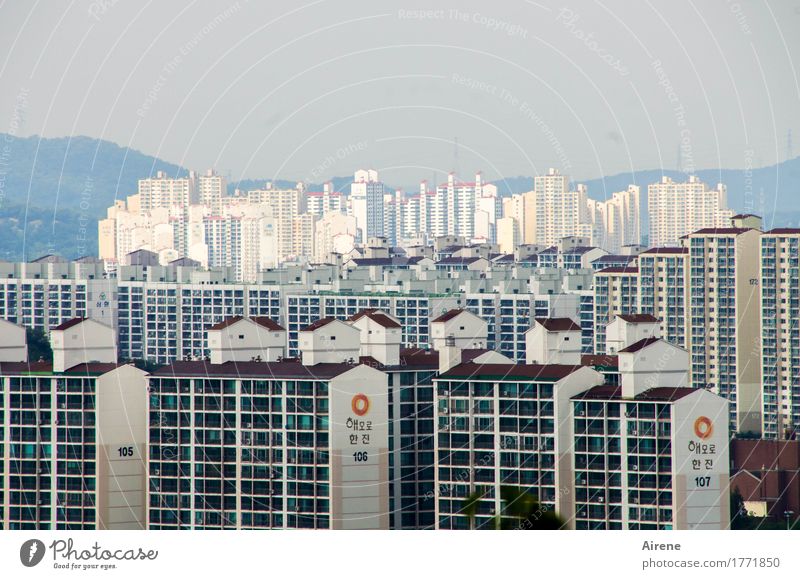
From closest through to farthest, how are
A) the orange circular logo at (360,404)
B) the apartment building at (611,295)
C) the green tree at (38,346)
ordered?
the orange circular logo at (360,404)
the green tree at (38,346)
the apartment building at (611,295)

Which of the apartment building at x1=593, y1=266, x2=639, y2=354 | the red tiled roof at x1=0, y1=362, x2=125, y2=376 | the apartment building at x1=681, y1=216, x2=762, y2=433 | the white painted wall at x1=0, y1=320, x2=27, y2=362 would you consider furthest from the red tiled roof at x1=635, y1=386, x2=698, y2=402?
the apartment building at x1=593, y1=266, x2=639, y2=354

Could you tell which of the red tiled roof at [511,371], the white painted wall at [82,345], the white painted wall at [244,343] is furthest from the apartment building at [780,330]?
the white painted wall at [82,345]

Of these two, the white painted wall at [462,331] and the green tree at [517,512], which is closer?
the green tree at [517,512]

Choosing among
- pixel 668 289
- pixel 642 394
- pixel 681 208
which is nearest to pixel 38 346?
pixel 668 289

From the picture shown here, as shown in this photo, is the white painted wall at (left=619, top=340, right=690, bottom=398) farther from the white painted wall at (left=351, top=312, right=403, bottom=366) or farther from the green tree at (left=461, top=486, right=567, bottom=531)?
the white painted wall at (left=351, top=312, right=403, bottom=366)

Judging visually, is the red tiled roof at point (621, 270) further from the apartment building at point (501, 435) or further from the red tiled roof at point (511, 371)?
the apartment building at point (501, 435)

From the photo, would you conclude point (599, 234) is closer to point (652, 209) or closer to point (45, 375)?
point (652, 209)
